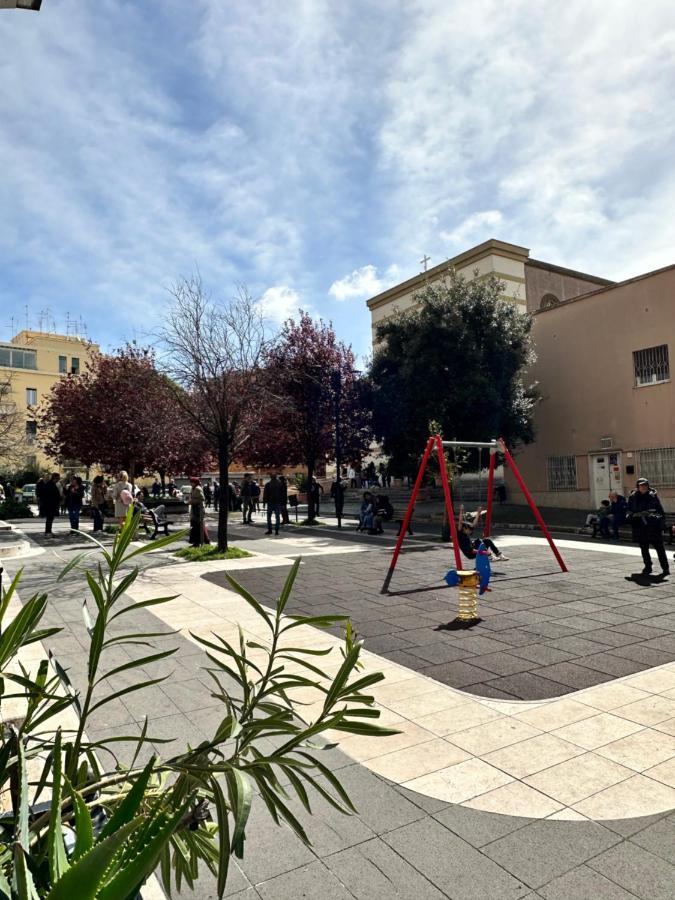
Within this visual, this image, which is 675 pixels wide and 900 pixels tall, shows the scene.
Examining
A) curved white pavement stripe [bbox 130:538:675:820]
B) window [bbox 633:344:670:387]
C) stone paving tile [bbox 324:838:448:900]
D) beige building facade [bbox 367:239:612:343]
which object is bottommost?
curved white pavement stripe [bbox 130:538:675:820]

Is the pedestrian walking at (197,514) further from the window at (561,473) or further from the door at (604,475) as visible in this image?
the window at (561,473)

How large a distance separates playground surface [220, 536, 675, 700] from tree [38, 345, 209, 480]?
45.2 feet

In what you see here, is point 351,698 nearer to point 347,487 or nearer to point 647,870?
point 647,870

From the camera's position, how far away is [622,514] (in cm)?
1641

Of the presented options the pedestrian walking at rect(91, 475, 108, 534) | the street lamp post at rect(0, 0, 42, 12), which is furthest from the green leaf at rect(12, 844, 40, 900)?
the pedestrian walking at rect(91, 475, 108, 534)

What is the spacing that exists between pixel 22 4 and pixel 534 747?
5.34 meters

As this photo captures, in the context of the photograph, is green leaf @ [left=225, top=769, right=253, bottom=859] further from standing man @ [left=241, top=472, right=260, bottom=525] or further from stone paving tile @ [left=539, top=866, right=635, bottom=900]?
standing man @ [left=241, top=472, right=260, bottom=525]

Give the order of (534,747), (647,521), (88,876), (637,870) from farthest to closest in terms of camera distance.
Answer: (647,521), (534,747), (637,870), (88,876)

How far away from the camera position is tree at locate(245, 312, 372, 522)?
23.3 metres

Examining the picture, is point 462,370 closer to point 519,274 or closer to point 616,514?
point 616,514

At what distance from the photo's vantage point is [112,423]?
972 inches

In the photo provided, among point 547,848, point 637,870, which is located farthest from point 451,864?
point 637,870

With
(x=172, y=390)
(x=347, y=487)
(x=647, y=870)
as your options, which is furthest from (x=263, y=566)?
(x=347, y=487)

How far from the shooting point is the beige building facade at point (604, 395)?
20.7 m
